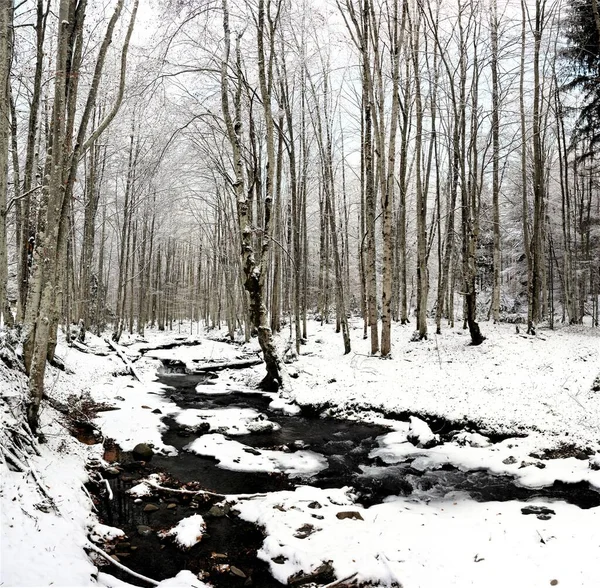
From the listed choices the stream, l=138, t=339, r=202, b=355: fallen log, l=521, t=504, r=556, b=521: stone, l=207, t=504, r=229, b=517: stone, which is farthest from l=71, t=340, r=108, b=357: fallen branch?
l=521, t=504, r=556, b=521: stone

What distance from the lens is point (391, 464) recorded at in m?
6.95

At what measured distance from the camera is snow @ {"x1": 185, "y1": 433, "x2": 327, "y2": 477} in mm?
6820

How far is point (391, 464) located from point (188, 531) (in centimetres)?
359

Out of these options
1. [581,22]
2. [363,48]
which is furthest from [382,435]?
[581,22]

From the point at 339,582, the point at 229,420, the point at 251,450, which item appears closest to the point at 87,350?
the point at 229,420

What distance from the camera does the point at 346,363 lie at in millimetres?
13195

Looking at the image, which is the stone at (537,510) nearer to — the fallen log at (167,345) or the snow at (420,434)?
the snow at (420,434)

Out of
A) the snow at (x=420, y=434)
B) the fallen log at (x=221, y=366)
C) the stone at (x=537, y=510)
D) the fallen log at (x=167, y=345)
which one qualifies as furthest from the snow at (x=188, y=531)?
the fallen log at (x=167, y=345)

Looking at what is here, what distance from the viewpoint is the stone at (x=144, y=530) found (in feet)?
15.6

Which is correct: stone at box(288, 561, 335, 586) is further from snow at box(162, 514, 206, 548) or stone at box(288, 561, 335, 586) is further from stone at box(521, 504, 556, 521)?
stone at box(521, 504, 556, 521)

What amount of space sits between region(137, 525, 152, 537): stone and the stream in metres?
0.01

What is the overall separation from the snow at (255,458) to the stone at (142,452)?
2.37 feet

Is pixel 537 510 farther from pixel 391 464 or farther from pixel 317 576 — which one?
pixel 317 576

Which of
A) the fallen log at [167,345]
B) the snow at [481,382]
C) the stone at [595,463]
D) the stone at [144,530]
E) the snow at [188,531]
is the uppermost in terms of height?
the snow at [481,382]
